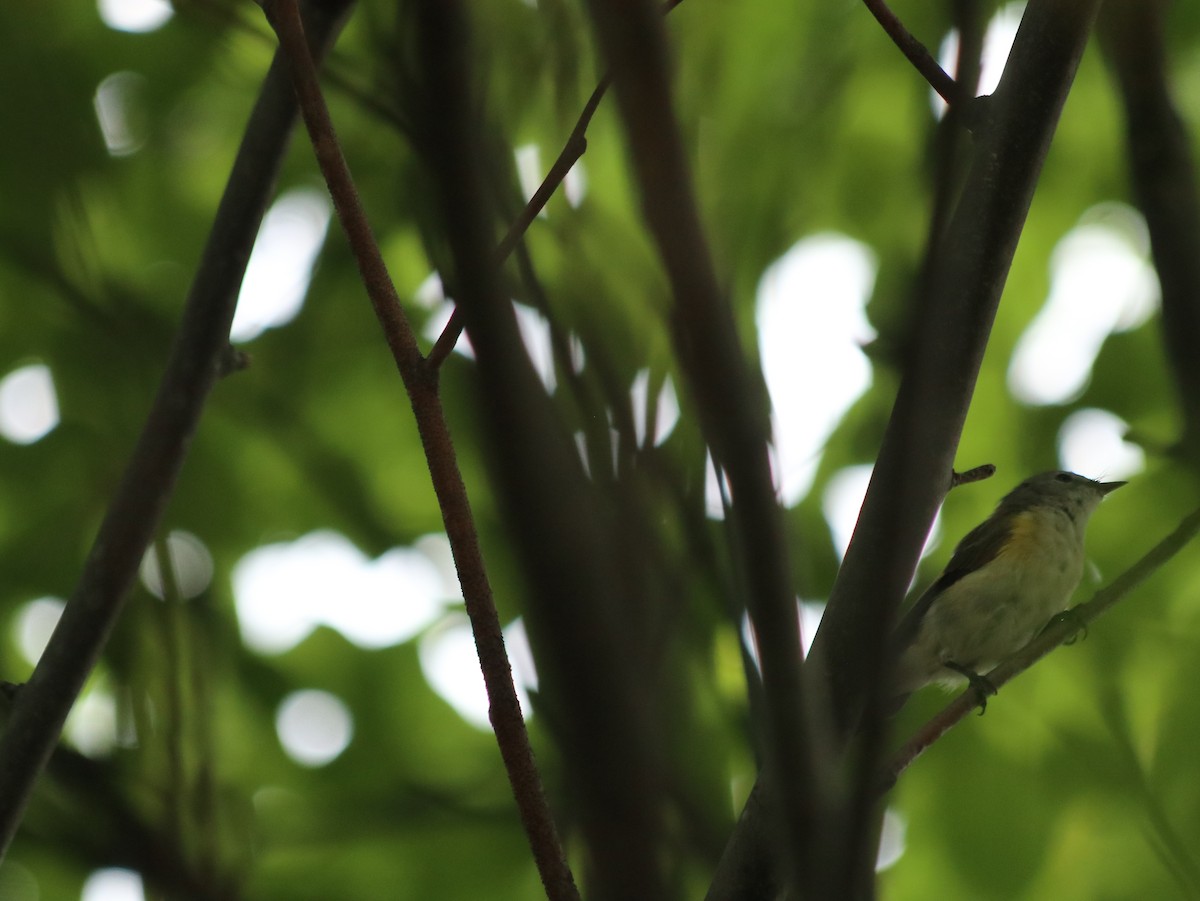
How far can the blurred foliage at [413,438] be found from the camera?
11.3ft

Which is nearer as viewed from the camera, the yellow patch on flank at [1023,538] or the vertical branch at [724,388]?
the vertical branch at [724,388]

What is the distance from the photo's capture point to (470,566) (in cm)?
151

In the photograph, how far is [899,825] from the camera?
383 centimetres

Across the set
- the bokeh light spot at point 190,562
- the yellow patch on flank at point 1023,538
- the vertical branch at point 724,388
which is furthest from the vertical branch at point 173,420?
the yellow patch on flank at point 1023,538

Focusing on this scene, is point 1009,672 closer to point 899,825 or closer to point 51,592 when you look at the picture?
point 899,825

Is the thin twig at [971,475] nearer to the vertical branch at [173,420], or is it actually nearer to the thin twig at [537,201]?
the thin twig at [537,201]

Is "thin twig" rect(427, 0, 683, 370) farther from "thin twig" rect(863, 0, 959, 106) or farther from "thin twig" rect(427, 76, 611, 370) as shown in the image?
"thin twig" rect(863, 0, 959, 106)

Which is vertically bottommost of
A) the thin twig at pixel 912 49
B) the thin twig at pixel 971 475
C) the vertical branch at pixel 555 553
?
the vertical branch at pixel 555 553

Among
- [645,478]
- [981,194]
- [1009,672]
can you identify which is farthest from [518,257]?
[1009,672]

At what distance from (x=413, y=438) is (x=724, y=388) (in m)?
3.63

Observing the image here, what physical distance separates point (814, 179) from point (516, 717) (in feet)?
10.1

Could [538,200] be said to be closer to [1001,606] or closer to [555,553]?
[555,553]

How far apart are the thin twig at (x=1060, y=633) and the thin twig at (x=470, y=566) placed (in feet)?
1.64

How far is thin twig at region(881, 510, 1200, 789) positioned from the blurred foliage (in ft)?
3.56
